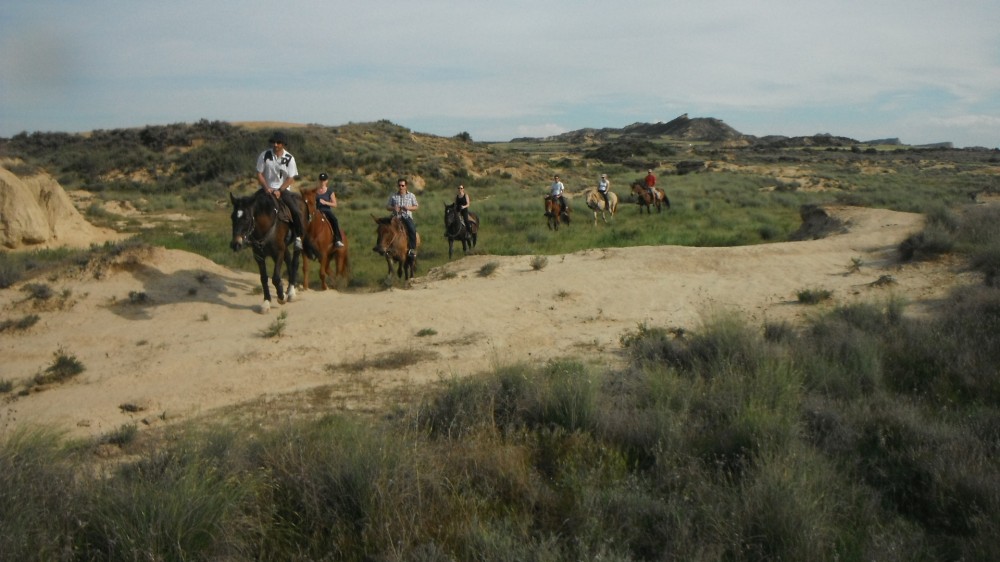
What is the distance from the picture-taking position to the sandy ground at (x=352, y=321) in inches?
312

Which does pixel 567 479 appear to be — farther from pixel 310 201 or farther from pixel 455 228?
pixel 455 228

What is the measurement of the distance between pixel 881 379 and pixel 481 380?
13.0 feet

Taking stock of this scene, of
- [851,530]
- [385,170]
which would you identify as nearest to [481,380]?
[851,530]

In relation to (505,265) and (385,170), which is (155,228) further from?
(385,170)

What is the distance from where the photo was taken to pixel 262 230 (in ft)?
37.2

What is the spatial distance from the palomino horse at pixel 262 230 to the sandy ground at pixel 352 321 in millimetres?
614

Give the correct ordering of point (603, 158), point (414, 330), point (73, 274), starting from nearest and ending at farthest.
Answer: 1. point (414, 330)
2. point (73, 274)
3. point (603, 158)

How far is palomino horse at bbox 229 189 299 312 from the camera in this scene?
35.7 ft

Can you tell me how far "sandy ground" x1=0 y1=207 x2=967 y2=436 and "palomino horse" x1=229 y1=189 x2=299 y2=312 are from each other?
0.61m

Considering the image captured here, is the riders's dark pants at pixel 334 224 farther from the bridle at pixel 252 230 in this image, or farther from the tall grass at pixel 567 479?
the tall grass at pixel 567 479

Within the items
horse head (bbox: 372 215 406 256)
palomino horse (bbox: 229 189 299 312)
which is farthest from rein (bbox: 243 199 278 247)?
horse head (bbox: 372 215 406 256)

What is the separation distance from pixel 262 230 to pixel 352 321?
7.68ft

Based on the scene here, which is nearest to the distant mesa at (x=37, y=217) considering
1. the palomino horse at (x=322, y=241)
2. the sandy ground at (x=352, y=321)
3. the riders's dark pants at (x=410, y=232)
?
the sandy ground at (x=352, y=321)

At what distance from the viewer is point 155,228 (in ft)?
80.5
